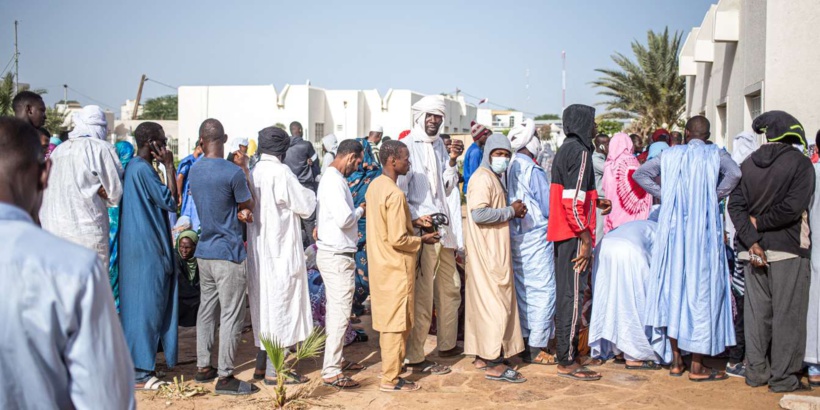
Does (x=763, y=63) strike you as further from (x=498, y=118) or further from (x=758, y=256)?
(x=498, y=118)

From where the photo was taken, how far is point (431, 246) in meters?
5.97

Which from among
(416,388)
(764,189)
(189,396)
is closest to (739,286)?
(764,189)

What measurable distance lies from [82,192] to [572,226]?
3.71m

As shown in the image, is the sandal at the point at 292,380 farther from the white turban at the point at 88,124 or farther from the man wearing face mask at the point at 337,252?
the white turban at the point at 88,124

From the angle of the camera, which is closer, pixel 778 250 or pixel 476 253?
pixel 778 250

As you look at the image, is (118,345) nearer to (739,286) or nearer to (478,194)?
(478,194)

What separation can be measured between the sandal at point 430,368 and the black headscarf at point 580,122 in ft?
7.27

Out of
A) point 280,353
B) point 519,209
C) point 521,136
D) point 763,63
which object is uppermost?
point 763,63

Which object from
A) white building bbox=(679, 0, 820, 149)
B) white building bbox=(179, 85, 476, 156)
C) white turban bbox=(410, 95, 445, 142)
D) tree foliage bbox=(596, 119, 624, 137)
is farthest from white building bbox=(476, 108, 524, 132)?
white turban bbox=(410, 95, 445, 142)

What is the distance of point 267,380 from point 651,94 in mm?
23772

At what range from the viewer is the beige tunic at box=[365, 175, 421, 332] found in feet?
17.2

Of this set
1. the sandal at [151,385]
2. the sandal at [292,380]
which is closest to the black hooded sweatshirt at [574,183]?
the sandal at [292,380]

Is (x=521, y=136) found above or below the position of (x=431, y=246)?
above

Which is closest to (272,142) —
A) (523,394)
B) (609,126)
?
(523,394)
